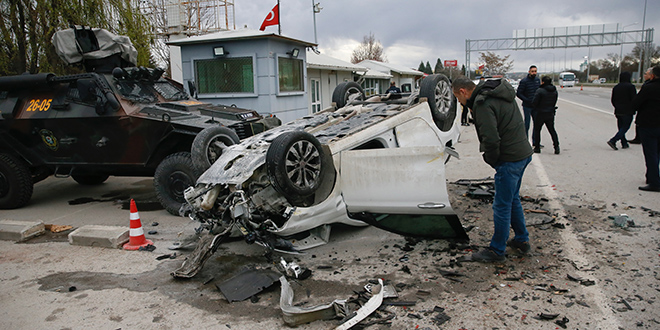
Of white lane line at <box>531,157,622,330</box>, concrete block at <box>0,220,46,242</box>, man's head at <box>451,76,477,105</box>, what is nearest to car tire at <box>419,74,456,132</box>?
man's head at <box>451,76,477,105</box>

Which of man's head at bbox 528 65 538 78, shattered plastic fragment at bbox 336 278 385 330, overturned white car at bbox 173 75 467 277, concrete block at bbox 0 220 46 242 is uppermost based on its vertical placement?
man's head at bbox 528 65 538 78

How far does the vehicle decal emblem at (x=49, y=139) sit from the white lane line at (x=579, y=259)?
287 inches

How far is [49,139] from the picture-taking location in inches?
273

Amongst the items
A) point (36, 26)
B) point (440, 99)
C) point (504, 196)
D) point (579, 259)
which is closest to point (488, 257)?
point (504, 196)

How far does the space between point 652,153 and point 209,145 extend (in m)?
5.97

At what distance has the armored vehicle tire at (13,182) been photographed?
701cm

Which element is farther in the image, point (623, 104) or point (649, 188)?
point (623, 104)

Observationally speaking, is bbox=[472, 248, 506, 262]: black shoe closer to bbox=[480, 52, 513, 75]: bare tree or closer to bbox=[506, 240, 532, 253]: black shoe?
bbox=[506, 240, 532, 253]: black shoe

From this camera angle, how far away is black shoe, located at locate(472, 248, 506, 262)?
3994 mm

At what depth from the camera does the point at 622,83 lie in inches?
359

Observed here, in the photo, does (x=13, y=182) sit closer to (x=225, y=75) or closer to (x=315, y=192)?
(x=315, y=192)

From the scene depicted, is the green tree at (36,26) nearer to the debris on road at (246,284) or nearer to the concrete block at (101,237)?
the concrete block at (101,237)

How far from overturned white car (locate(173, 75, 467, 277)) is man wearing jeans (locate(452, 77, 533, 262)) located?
1.34ft

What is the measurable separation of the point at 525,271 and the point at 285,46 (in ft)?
35.0
